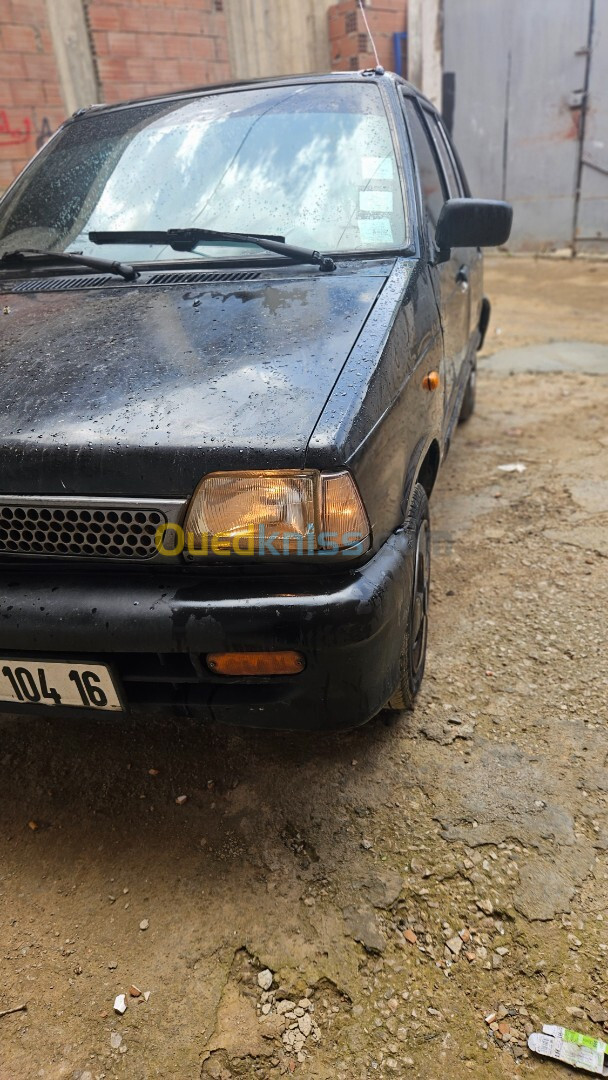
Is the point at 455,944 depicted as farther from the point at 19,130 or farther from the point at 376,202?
the point at 19,130

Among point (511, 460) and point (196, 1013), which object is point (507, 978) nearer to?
point (196, 1013)

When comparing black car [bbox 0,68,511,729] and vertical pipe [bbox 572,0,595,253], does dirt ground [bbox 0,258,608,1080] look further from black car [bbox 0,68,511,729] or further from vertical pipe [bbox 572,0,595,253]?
vertical pipe [bbox 572,0,595,253]

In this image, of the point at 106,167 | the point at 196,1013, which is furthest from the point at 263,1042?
the point at 106,167

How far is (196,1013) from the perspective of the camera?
4.77ft

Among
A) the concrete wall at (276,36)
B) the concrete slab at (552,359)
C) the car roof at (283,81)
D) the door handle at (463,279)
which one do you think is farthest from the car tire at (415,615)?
the concrete wall at (276,36)

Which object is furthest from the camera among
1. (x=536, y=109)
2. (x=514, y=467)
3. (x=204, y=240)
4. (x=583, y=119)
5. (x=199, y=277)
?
(x=536, y=109)

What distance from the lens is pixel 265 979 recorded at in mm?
1505

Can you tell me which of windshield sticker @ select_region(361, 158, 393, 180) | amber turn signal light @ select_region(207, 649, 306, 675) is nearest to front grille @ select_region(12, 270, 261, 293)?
windshield sticker @ select_region(361, 158, 393, 180)

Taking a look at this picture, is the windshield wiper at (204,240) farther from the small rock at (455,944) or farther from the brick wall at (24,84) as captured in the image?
the brick wall at (24,84)

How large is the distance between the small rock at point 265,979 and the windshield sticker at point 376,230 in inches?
78.5

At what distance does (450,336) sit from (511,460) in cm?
148

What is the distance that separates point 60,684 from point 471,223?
6.39 ft

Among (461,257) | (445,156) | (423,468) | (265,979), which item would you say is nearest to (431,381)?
(423,468)

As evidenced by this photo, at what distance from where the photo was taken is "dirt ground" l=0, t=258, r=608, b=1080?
1.41 m
